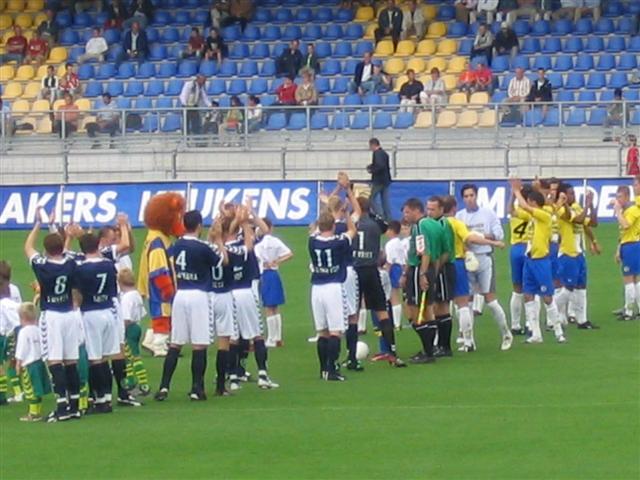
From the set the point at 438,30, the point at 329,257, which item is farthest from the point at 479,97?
the point at 329,257

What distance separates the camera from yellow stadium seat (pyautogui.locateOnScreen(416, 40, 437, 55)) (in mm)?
39812

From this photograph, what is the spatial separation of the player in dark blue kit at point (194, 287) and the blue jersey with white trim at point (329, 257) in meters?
1.44

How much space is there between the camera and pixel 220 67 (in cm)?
4028

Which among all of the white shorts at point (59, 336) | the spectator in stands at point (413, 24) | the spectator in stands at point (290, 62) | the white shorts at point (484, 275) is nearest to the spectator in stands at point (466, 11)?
the spectator in stands at point (413, 24)

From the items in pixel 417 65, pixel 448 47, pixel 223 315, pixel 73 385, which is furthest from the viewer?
pixel 448 47

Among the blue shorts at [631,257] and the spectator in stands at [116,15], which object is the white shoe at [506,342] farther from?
the spectator in stands at [116,15]

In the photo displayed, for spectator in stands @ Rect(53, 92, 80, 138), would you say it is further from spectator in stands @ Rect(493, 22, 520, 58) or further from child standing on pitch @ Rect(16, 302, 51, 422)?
child standing on pitch @ Rect(16, 302, 51, 422)

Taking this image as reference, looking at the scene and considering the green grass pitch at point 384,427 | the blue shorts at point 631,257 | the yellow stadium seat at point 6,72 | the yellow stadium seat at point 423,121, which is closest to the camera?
the green grass pitch at point 384,427

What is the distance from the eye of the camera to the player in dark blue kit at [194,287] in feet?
53.6

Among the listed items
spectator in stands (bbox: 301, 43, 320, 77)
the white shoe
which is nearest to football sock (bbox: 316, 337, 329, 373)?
the white shoe

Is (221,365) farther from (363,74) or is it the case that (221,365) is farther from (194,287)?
(363,74)

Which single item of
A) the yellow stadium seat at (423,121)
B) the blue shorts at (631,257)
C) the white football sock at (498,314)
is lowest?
the white football sock at (498,314)

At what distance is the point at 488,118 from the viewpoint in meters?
33.4

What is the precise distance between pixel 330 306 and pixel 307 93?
19.6m
